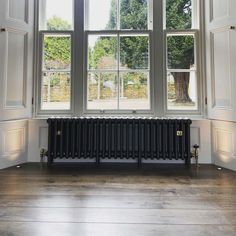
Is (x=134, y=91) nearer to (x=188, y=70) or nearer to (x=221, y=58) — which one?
(x=188, y=70)

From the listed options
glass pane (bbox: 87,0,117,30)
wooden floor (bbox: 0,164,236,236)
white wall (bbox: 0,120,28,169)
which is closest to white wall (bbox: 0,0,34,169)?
white wall (bbox: 0,120,28,169)

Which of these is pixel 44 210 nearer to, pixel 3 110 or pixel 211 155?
pixel 3 110

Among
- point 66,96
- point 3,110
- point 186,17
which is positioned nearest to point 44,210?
point 3,110

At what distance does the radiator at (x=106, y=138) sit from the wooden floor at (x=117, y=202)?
0.28 metres

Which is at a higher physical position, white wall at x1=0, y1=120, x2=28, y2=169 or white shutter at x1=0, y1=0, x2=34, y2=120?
white shutter at x1=0, y1=0, x2=34, y2=120

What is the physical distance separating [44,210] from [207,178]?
2.06m

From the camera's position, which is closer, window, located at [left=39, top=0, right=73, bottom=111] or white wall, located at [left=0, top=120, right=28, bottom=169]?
white wall, located at [left=0, top=120, right=28, bottom=169]

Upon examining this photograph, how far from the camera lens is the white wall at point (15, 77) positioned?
363 centimetres

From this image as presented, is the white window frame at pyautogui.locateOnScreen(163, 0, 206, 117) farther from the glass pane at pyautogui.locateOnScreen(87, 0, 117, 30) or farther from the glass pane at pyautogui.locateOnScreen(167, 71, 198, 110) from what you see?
the glass pane at pyautogui.locateOnScreen(87, 0, 117, 30)

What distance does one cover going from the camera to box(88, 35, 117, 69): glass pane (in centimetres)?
416

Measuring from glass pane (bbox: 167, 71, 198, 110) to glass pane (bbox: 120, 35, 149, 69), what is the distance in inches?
19.4

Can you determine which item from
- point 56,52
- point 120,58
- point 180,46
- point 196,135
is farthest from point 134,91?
point 56,52

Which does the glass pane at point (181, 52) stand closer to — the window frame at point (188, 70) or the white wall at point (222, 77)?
the window frame at point (188, 70)

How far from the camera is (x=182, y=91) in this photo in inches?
161
